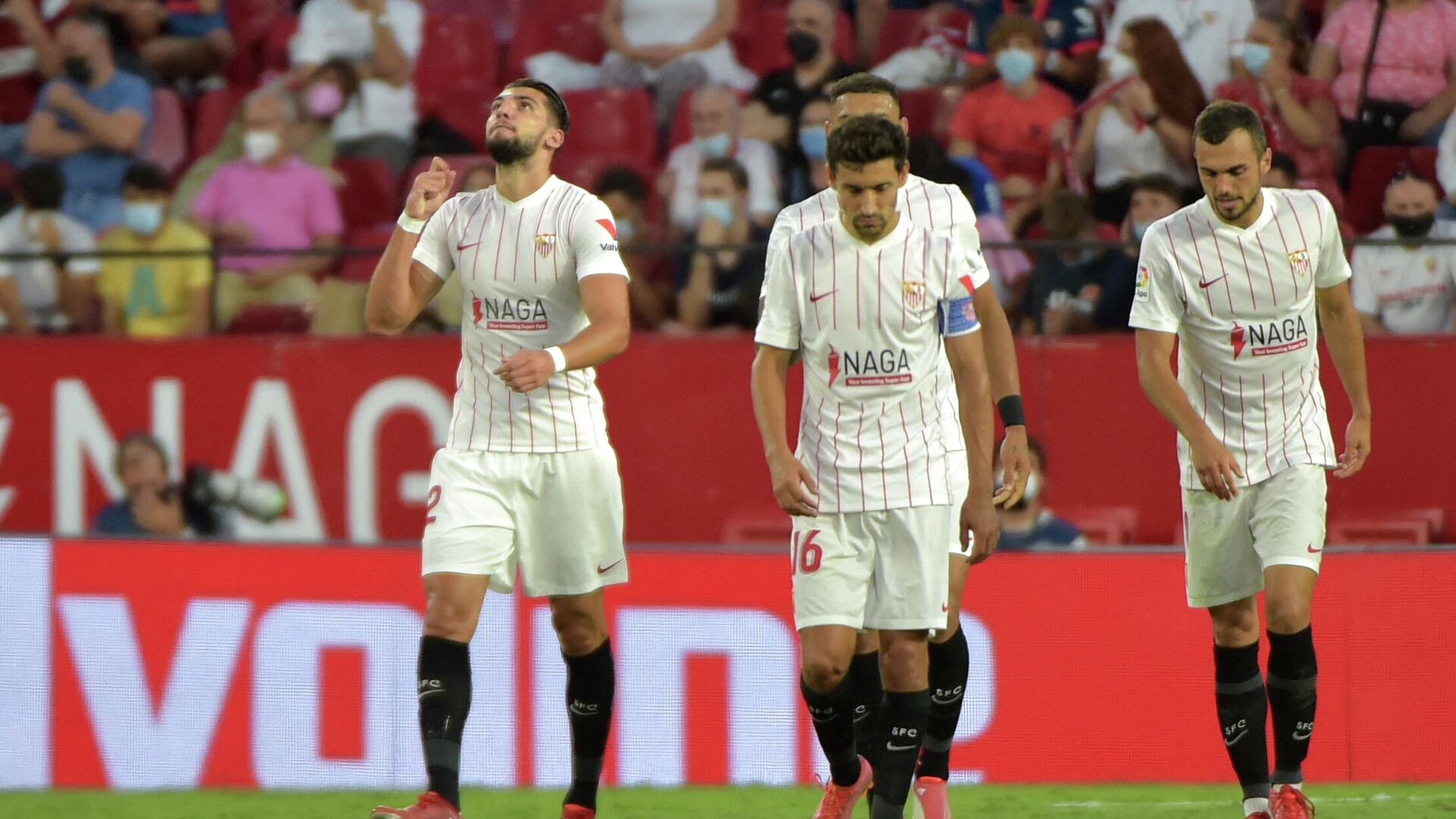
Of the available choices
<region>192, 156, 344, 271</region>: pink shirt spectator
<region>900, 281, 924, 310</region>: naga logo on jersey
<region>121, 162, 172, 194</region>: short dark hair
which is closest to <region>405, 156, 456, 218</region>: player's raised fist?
<region>900, 281, 924, 310</region>: naga logo on jersey

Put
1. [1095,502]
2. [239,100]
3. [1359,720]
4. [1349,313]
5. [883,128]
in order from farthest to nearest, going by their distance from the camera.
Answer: [239,100] → [1095,502] → [1359,720] → [1349,313] → [883,128]

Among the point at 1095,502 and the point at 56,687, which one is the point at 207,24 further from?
the point at 1095,502

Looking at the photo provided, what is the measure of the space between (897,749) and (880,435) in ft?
2.70

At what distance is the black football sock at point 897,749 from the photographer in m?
5.07

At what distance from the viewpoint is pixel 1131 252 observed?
27.1ft

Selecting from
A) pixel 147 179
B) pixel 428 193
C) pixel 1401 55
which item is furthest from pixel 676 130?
pixel 428 193

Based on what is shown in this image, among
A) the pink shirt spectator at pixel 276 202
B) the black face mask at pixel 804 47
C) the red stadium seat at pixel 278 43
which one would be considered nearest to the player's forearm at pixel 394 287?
the pink shirt spectator at pixel 276 202

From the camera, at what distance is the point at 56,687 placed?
719 centimetres

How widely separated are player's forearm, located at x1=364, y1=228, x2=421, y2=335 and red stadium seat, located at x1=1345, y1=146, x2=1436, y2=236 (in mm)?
5239

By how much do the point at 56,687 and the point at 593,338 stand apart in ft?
9.95

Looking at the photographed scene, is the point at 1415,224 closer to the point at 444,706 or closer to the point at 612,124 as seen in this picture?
the point at 612,124

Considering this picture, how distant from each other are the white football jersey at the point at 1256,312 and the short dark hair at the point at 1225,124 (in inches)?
11.7

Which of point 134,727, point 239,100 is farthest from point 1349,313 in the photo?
point 239,100

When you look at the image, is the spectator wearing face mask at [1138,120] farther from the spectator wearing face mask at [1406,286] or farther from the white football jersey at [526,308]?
the white football jersey at [526,308]
